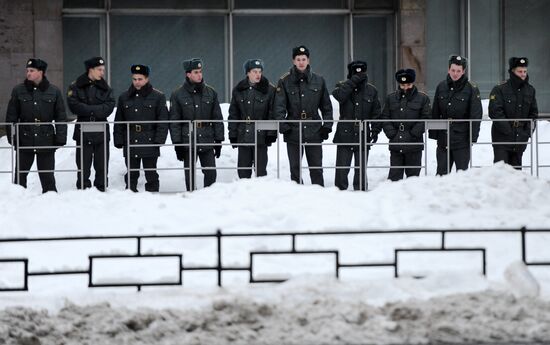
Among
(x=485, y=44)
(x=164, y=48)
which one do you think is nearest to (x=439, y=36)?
(x=485, y=44)

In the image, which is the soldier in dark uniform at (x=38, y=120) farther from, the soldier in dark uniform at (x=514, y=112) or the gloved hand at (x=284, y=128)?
the soldier in dark uniform at (x=514, y=112)

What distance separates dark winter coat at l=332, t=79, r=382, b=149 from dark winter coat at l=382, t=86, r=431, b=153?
7.6 inches

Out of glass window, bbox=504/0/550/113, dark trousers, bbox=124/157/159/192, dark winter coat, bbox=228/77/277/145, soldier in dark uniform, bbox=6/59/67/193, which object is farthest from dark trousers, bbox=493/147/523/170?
glass window, bbox=504/0/550/113

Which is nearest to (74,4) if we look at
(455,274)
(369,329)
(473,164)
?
(473,164)

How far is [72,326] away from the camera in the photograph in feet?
34.8

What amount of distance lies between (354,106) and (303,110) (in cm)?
73

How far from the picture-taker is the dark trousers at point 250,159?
62.1 feet

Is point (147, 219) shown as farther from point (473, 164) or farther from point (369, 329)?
point (473, 164)

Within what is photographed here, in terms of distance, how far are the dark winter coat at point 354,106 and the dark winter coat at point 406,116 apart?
194 millimetres

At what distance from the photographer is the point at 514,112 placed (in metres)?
19.3

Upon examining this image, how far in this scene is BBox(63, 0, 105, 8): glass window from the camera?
25500mm

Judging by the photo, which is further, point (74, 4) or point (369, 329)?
point (74, 4)

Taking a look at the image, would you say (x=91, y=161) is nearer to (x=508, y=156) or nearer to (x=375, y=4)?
(x=508, y=156)

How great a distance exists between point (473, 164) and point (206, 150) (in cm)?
433
